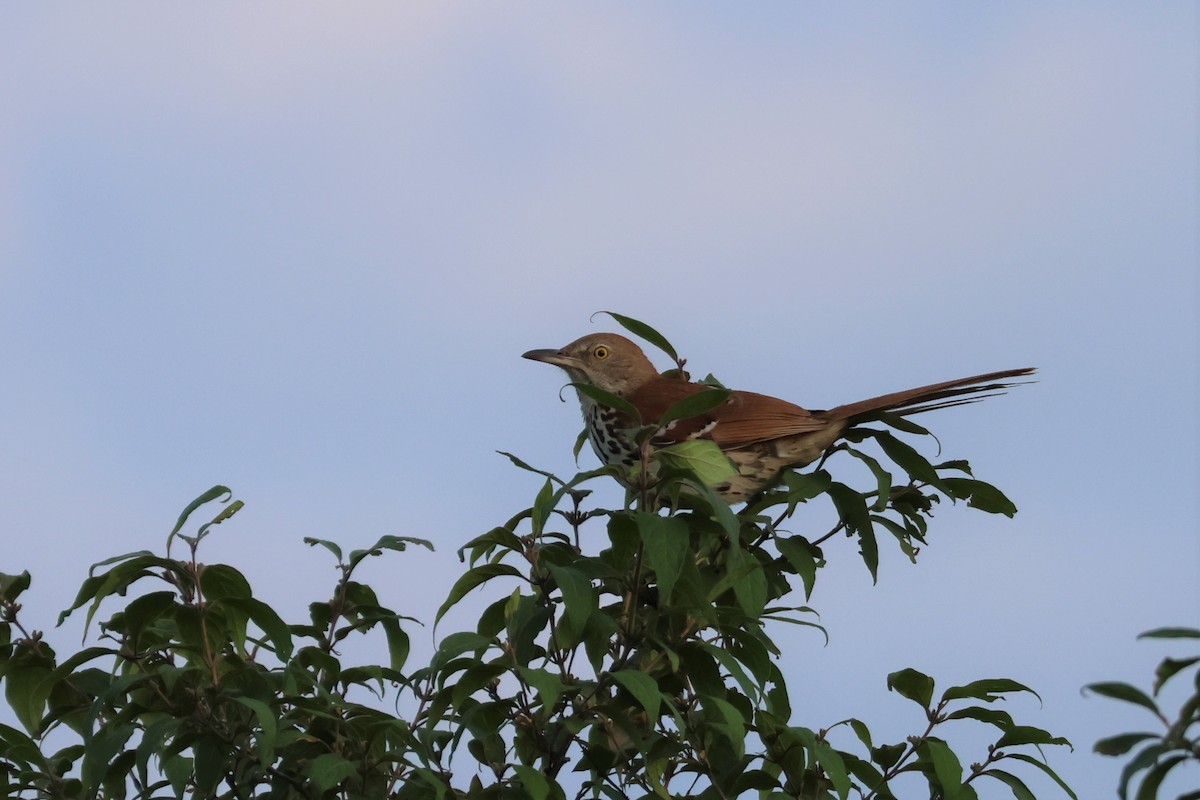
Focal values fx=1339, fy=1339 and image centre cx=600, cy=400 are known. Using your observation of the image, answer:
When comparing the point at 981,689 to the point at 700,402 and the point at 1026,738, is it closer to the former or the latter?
the point at 1026,738

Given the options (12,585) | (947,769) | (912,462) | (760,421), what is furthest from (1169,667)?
(760,421)

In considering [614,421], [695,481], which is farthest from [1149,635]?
[614,421]

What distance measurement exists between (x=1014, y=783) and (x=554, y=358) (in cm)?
277

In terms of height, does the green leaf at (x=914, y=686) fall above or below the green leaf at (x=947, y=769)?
above

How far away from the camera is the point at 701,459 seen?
2857 millimetres

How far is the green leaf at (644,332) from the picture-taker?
291cm

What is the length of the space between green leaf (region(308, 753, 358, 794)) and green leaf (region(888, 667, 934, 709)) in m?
1.41

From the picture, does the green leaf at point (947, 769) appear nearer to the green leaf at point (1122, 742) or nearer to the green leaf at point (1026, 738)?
the green leaf at point (1026, 738)

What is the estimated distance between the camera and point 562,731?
116 inches

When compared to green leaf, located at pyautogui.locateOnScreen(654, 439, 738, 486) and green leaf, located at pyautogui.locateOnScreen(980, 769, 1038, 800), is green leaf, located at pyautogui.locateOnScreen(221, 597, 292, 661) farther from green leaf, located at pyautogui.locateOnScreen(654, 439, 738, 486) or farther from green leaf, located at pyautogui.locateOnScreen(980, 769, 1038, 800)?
green leaf, located at pyautogui.locateOnScreen(980, 769, 1038, 800)

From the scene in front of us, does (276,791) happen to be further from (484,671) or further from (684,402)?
(684,402)

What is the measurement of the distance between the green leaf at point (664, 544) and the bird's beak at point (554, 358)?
113 inches

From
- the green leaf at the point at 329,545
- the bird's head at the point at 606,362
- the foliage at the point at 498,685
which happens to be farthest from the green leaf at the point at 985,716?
the bird's head at the point at 606,362

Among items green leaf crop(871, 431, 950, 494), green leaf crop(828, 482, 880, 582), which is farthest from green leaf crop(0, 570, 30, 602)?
green leaf crop(871, 431, 950, 494)
